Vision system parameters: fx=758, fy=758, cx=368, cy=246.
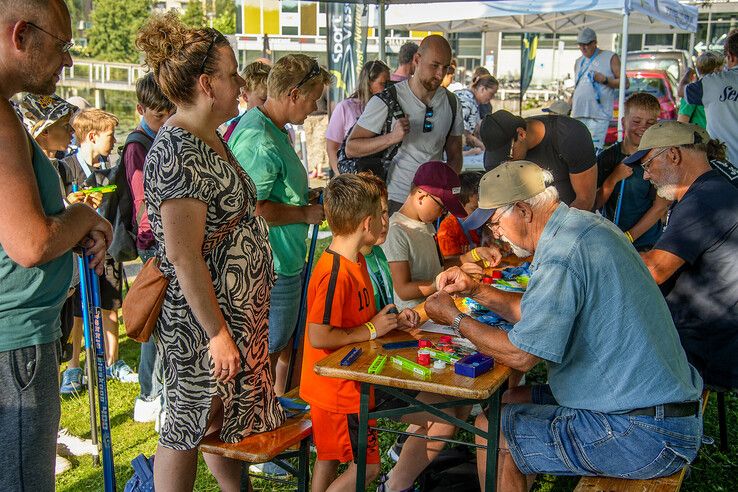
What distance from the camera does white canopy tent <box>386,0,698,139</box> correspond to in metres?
7.92

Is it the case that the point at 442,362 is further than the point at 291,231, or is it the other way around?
the point at 291,231

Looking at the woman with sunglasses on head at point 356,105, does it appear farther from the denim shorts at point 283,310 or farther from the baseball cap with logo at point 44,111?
the denim shorts at point 283,310

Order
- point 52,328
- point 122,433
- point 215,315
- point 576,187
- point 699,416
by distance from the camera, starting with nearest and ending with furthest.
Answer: point 52,328, point 215,315, point 699,416, point 122,433, point 576,187

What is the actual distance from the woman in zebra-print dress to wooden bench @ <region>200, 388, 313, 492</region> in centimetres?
9

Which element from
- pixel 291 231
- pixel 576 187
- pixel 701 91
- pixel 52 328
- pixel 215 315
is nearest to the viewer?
pixel 52 328

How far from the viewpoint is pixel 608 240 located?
7.92 ft

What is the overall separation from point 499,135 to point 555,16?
8.84 m

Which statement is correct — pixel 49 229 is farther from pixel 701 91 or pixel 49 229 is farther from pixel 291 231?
pixel 701 91

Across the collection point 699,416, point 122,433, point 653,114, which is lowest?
point 122,433

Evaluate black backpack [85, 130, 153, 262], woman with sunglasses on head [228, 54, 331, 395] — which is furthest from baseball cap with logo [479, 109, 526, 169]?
black backpack [85, 130, 153, 262]

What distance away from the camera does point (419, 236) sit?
3627 millimetres

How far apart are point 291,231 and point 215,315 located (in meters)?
1.26

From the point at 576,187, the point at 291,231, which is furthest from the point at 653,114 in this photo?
the point at 291,231

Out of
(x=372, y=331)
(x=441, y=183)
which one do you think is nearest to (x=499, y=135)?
(x=441, y=183)
